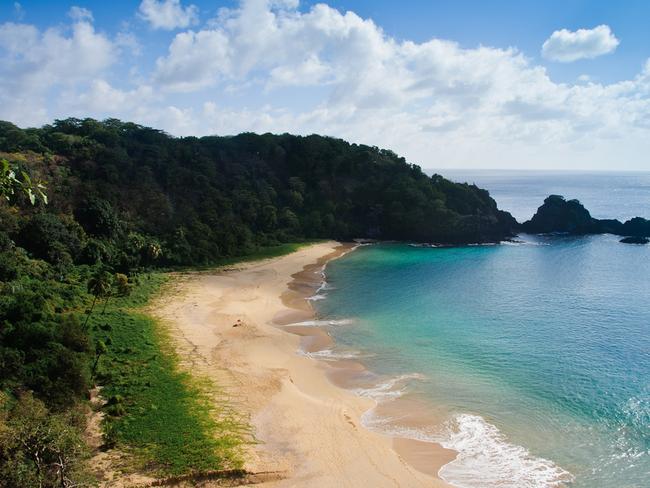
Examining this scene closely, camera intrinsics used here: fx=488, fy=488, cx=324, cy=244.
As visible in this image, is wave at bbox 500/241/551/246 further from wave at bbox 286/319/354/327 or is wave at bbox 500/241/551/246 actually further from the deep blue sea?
wave at bbox 286/319/354/327

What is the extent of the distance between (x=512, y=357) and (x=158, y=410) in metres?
27.3

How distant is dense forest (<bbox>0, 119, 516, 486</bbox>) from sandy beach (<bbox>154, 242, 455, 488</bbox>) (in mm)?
7086

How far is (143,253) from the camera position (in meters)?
66.3

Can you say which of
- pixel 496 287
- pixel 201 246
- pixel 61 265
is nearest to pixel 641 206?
pixel 496 287

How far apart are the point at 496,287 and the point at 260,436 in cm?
4481

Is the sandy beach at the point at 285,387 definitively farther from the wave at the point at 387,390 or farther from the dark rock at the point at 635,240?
the dark rock at the point at 635,240

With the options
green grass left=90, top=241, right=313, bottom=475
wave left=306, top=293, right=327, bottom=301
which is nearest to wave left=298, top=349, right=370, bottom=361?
green grass left=90, top=241, right=313, bottom=475

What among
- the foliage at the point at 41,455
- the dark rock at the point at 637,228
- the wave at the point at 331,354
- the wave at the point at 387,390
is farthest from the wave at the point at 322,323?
the dark rock at the point at 637,228

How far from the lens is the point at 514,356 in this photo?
39.9 metres

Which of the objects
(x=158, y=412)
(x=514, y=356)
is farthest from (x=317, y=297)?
(x=158, y=412)

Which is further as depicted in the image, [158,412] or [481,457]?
[158,412]

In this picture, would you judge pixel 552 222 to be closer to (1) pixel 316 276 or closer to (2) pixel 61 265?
(1) pixel 316 276

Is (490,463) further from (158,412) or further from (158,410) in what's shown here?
(158,410)

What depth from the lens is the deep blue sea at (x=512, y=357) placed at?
26.4m
